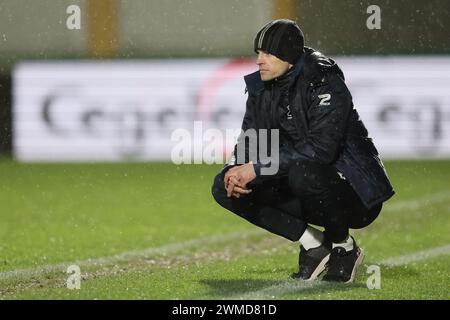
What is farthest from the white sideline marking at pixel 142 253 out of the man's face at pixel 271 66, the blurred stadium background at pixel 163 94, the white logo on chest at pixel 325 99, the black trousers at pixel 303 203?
the white logo on chest at pixel 325 99

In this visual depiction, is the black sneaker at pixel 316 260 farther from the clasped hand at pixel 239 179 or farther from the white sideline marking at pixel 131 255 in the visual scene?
the white sideline marking at pixel 131 255

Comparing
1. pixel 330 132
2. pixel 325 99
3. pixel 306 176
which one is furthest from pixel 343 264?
pixel 325 99

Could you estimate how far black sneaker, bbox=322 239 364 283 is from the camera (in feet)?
16.5

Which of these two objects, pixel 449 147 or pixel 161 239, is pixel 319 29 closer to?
pixel 449 147

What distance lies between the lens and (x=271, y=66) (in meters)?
4.89

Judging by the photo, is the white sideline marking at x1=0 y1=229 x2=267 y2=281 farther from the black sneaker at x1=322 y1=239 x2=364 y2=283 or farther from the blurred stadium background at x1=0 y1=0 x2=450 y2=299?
the black sneaker at x1=322 y1=239 x2=364 y2=283

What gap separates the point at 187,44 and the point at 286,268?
731 cm

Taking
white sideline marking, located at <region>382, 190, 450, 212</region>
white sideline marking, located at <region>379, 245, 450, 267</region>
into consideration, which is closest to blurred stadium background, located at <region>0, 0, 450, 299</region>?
white sideline marking, located at <region>382, 190, 450, 212</region>

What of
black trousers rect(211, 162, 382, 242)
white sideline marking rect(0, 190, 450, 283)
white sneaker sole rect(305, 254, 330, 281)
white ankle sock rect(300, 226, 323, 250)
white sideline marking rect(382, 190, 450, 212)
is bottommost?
white sideline marking rect(382, 190, 450, 212)

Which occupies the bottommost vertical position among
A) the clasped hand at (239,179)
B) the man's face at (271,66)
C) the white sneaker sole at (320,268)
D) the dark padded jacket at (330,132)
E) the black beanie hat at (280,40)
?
the white sneaker sole at (320,268)

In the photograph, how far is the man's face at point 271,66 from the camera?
16.1ft

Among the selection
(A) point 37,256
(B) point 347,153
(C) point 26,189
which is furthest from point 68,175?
(B) point 347,153

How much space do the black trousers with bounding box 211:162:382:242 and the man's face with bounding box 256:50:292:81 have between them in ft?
1.37
